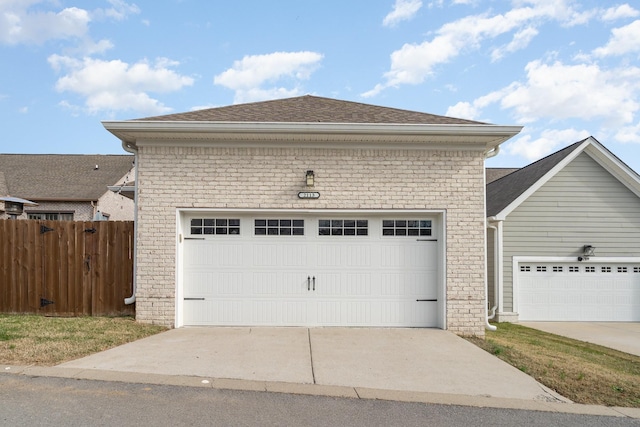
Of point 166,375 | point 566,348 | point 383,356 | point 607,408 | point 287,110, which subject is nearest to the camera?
point 607,408

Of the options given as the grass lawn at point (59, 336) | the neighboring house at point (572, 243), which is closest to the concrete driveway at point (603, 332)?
the neighboring house at point (572, 243)

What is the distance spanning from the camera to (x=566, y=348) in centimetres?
849

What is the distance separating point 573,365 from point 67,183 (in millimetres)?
20916

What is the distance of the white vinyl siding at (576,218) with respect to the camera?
513 inches

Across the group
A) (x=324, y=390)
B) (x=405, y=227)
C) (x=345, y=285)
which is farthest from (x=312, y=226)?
(x=324, y=390)

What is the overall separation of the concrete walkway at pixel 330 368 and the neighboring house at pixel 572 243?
583 cm

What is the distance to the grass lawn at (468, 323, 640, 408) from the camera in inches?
221

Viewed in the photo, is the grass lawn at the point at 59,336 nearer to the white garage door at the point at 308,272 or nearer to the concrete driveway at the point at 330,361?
the concrete driveway at the point at 330,361

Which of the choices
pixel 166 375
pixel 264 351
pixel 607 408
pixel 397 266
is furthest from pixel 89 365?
pixel 607 408

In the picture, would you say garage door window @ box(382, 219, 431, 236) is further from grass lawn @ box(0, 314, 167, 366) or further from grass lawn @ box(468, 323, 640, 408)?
grass lawn @ box(0, 314, 167, 366)

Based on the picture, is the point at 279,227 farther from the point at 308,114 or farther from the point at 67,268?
the point at 67,268

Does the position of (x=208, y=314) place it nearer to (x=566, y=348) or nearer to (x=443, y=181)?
(x=443, y=181)

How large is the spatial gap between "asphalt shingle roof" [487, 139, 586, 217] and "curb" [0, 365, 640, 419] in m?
8.71

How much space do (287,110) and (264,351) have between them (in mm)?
5178
